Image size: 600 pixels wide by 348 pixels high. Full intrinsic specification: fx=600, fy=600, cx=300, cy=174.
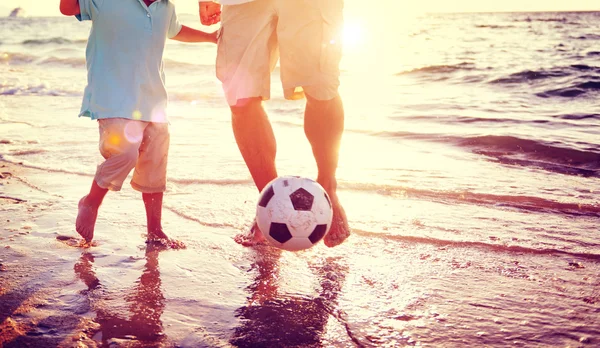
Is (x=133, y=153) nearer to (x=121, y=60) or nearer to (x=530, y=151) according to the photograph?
(x=121, y=60)

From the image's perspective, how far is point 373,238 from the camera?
340 cm

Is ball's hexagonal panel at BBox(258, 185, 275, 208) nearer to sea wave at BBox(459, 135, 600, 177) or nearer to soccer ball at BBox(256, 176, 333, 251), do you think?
soccer ball at BBox(256, 176, 333, 251)

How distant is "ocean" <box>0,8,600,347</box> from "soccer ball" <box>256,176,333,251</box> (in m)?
0.17

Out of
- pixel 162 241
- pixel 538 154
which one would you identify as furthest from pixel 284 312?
pixel 538 154

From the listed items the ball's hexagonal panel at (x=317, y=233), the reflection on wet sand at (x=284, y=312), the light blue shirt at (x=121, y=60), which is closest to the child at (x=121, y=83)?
the light blue shirt at (x=121, y=60)

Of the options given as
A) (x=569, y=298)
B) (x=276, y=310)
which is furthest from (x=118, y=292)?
(x=569, y=298)

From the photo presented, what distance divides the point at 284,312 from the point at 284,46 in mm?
1467

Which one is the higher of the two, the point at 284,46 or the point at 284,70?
the point at 284,46

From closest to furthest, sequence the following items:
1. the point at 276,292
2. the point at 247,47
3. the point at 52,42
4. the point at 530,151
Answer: the point at 276,292 < the point at 247,47 < the point at 530,151 < the point at 52,42

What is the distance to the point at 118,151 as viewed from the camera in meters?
3.02

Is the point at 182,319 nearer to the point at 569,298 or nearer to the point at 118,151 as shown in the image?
the point at 118,151

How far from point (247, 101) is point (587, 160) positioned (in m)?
4.20

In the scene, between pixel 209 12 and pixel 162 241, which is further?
pixel 209 12

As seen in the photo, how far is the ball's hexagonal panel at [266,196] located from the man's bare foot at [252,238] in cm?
42
